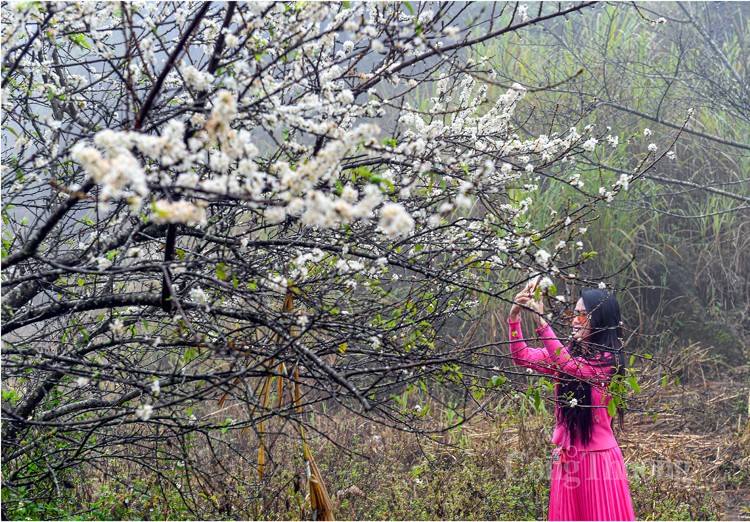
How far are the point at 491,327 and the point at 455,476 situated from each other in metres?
2.18

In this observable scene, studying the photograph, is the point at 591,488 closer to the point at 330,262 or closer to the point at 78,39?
the point at 330,262

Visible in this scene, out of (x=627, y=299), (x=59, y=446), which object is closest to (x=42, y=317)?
(x=59, y=446)

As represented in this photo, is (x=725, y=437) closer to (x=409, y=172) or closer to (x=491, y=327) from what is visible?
(x=491, y=327)

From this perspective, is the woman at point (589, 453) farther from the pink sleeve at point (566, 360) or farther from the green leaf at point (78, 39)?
the green leaf at point (78, 39)

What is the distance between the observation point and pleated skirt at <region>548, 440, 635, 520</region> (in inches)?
150

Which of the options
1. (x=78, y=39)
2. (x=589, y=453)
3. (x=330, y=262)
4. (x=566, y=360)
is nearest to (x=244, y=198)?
(x=78, y=39)

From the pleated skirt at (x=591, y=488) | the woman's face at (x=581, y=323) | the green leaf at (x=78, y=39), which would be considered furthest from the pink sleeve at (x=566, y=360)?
the green leaf at (x=78, y=39)

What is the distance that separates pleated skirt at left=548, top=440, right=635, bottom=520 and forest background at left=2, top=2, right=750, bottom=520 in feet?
1.69

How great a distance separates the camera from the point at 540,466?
231 inches

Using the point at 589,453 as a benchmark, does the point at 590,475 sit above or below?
below

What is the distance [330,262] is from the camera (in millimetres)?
3414

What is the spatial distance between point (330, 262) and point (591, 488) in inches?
77.8

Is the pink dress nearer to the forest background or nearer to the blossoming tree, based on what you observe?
the forest background

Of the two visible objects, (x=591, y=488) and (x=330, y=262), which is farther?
(x=591, y=488)
